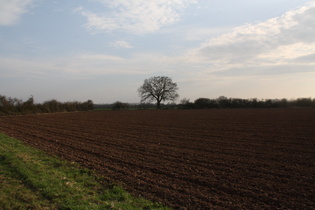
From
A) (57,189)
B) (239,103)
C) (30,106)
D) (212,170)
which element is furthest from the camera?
(239,103)

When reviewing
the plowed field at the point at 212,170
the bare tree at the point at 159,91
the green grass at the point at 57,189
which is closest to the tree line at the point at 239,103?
the bare tree at the point at 159,91

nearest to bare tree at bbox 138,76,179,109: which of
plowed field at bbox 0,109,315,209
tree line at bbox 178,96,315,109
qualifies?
tree line at bbox 178,96,315,109

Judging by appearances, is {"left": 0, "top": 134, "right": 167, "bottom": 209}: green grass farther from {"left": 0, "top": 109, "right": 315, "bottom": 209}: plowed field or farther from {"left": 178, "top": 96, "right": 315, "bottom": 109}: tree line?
{"left": 178, "top": 96, "right": 315, "bottom": 109}: tree line

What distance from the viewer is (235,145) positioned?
12.4 metres

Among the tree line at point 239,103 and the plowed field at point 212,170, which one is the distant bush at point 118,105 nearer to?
the tree line at point 239,103

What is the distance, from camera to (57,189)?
5816 mm

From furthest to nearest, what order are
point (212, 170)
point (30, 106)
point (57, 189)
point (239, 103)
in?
point (239, 103), point (30, 106), point (212, 170), point (57, 189)

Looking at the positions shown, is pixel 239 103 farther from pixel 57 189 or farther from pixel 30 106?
pixel 57 189

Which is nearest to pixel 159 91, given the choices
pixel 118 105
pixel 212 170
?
pixel 118 105

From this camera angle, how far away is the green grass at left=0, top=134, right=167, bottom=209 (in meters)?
5.01

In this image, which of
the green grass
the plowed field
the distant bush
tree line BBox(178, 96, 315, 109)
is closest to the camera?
the green grass

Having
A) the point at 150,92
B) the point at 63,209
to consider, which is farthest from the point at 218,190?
the point at 150,92

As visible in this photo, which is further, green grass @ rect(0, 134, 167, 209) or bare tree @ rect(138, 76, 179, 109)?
bare tree @ rect(138, 76, 179, 109)

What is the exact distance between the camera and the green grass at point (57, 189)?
5.01 meters
